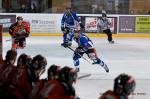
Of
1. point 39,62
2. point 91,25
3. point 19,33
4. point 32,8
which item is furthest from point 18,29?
point 32,8

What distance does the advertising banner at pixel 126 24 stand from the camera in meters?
22.1

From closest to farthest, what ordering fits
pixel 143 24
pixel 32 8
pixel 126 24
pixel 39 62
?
1. pixel 39 62
2. pixel 126 24
3. pixel 143 24
4. pixel 32 8

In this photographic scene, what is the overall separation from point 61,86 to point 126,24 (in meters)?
17.9

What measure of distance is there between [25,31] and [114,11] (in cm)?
1030

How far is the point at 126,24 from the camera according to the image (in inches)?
874

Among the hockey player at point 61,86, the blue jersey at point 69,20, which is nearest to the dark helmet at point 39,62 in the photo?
the hockey player at point 61,86

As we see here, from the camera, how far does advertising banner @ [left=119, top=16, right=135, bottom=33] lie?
22062 millimetres

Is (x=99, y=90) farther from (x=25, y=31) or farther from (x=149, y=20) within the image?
(x=149, y=20)

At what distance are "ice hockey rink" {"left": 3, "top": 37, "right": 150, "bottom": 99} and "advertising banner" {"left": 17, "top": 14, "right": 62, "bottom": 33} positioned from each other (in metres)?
0.99

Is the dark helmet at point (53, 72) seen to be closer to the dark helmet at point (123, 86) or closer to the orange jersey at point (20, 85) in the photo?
the orange jersey at point (20, 85)

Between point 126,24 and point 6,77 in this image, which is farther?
point 126,24

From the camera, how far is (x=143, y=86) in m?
9.86

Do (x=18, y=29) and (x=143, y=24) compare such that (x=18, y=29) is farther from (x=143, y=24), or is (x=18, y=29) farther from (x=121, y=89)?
(x=121, y=89)

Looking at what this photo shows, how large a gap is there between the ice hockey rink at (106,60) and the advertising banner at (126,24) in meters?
0.94
